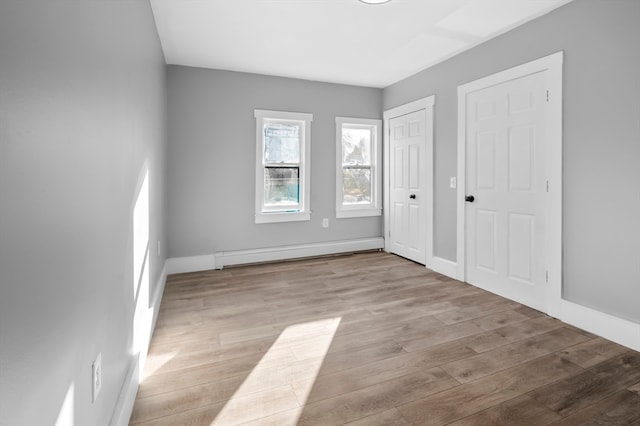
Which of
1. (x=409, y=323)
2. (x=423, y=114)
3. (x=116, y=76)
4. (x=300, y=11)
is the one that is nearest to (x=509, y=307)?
(x=409, y=323)

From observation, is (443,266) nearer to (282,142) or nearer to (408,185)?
(408,185)

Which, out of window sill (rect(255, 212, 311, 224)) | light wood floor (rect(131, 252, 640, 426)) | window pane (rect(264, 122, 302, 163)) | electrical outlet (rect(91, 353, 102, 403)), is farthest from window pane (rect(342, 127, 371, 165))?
electrical outlet (rect(91, 353, 102, 403))

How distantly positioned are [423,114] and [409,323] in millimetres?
2774

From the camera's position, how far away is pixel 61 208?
2.98 ft

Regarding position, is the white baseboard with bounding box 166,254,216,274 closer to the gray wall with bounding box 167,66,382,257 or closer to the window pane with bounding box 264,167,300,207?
the gray wall with bounding box 167,66,382,257

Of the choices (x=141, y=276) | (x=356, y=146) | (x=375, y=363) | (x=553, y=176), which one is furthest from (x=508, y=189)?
(x=141, y=276)

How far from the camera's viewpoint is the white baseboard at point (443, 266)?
3940 millimetres

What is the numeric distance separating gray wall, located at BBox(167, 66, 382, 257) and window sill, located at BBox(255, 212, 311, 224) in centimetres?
8

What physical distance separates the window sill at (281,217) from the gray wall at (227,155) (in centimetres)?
8

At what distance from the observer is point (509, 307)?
3088 millimetres

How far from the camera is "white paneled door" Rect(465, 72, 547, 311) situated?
118 inches

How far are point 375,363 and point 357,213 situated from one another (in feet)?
10.5

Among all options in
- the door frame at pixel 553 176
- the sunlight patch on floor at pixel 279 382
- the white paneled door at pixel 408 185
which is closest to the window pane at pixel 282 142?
the white paneled door at pixel 408 185

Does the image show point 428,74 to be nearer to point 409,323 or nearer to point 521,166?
point 521,166
